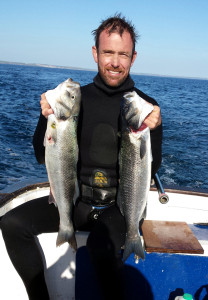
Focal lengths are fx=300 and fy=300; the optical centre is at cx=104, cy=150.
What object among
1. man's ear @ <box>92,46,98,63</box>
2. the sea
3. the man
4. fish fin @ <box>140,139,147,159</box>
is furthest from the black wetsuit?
the sea

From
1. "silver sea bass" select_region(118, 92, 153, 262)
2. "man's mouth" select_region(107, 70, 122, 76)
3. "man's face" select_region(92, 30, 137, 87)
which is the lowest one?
"silver sea bass" select_region(118, 92, 153, 262)

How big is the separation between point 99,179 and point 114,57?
1.41 metres

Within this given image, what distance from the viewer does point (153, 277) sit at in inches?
140

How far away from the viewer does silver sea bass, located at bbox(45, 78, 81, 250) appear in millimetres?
2836

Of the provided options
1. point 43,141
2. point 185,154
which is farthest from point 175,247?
point 185,154

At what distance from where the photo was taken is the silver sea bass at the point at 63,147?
2836 millimetres

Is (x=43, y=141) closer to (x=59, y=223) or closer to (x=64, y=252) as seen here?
(x=59, y=223)

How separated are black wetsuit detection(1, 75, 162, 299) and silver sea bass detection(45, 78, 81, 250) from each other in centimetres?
32

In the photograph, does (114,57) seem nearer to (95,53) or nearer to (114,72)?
(114,72)

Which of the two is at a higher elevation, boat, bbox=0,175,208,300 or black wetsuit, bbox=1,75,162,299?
black wetsuit, bbox=1,75,162,299

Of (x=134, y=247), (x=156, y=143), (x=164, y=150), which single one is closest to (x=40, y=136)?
(x=156, y=143)

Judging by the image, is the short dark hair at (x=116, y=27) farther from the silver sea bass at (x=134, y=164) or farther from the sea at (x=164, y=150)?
the sea at (x=164, y=150)

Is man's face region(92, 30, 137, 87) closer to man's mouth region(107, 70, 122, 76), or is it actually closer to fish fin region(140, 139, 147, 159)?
man's mouth region(107, 70, 122, 76)

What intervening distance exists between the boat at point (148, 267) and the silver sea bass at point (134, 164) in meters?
0.42
